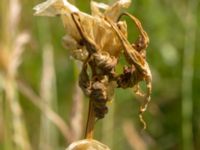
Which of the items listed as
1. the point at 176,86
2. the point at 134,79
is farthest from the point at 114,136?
the point at 134,79

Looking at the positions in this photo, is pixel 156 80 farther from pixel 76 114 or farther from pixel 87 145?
pixel 87 145

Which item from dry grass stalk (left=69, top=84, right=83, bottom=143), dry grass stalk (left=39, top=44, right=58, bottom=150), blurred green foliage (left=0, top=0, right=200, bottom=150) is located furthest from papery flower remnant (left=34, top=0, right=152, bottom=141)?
blurred green foliage (left=0, top=0, right=200, bottom=150)

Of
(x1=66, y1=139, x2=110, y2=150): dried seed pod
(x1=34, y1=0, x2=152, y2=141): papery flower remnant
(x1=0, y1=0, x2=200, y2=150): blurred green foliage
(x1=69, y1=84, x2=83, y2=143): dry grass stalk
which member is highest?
(x1=34, y1=0, x2=152, y2=141): papery flower remnant

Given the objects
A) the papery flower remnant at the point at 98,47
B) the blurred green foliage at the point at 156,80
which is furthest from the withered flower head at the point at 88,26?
the blurred green foliage at the point at 156,80

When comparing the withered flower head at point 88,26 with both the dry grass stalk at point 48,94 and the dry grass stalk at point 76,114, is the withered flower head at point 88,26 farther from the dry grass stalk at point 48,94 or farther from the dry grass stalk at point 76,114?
the dry grass stalk at point 48,94

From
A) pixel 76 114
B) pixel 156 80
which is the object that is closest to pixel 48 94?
pixel 76 114

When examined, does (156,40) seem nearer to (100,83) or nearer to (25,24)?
(25,24)

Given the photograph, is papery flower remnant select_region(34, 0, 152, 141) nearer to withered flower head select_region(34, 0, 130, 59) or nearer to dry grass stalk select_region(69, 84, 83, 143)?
withered flower head select_region(34, 0, 130, 59)

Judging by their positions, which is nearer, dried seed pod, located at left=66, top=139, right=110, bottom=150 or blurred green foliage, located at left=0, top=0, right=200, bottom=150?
dried seed pod, located at left=66, top=139, right=110, bottom=150
